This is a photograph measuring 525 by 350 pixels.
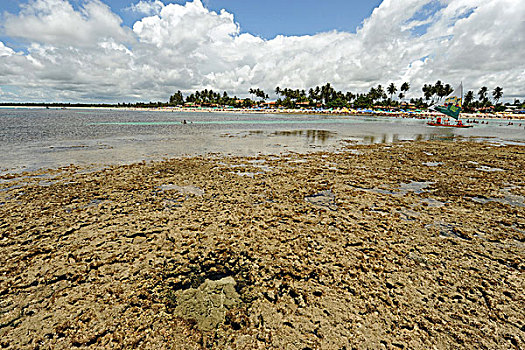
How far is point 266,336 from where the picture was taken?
401 cm

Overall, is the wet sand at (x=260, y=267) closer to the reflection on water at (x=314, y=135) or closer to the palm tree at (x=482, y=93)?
the reflection on water at (x=314, y=135)

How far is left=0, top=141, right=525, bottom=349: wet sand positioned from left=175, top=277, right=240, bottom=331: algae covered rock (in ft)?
0.08

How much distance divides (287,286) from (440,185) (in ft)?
36.7

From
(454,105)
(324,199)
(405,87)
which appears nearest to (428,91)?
(405,87)

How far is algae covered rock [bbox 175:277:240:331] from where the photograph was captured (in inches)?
169

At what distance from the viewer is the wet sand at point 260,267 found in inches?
160

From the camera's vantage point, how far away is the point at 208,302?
4.67 meters

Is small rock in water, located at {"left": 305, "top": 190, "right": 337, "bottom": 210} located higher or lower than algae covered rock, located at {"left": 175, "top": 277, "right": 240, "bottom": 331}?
higher

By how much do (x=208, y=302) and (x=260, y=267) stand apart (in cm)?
149

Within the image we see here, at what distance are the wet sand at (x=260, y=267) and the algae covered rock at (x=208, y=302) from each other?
0.02 metres

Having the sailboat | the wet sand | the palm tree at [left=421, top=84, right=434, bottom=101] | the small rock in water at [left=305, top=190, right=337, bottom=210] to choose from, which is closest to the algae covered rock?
the wet sand

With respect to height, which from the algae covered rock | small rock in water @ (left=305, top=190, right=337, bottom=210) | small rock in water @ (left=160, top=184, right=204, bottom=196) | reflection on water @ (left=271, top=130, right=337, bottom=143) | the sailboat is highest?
the sailboat

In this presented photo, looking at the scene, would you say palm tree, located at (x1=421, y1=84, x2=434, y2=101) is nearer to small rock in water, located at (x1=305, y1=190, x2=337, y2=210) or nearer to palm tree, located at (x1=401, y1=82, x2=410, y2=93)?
palm tree, located at (x1=401, y1=82, x2=410, y2=93)

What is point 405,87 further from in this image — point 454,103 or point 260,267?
point 260,267
